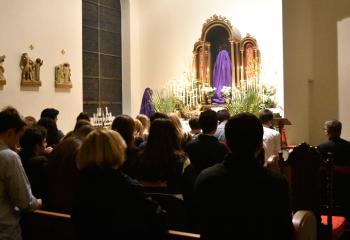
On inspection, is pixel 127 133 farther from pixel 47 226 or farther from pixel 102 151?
pixel 102 151

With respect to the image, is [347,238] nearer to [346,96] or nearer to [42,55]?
[346,96]

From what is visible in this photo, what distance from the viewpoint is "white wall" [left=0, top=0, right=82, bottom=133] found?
9852 millimetres

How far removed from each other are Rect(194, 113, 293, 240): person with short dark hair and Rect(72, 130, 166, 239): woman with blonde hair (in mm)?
395

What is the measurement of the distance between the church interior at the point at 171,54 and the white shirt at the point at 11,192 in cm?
691

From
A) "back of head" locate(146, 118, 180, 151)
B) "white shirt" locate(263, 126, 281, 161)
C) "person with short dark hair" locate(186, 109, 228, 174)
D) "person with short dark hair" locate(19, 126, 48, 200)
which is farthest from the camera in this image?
"white shirt" locate(263, 126, 281, 161)

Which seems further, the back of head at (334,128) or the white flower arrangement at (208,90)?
the white flower arrangement at (208,90)

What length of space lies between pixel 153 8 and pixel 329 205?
11.1 meters

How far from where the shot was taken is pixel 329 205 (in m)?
4.02

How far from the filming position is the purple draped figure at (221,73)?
40.5 feet

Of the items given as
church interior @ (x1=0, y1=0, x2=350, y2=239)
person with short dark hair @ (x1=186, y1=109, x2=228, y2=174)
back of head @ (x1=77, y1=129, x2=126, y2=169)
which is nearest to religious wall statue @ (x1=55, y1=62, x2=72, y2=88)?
church interior @ (x1=0, y1=0, x2=350, y2=239)

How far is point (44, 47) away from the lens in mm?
10773

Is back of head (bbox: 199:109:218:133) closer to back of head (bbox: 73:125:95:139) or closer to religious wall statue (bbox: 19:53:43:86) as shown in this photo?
back of head (bbox: 73:125:95:139)

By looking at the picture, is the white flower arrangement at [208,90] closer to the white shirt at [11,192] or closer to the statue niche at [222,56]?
the statue niche at [222,56]

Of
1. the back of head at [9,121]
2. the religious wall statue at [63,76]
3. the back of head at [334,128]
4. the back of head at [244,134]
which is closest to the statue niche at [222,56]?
the religious wall statue at [63,76]
